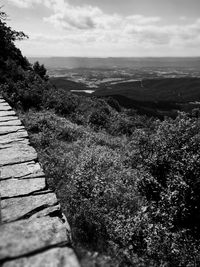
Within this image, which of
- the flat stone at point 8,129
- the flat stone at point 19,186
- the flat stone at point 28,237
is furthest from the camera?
the flat stone at point 8,129

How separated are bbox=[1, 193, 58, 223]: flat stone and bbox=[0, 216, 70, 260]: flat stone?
0.42 metres

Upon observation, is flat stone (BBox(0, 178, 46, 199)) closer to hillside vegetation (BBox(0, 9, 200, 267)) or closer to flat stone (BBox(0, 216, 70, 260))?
hillside vegetation (BBox(0, 9, 200, 267))

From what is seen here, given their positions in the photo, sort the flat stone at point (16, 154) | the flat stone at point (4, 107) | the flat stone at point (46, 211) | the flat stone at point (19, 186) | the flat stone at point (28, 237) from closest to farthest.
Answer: the flat stone at point (28, 237) < the flat stone at point (46, 211) < the flat stone at point (19, 186) < the flat stone at point (16, 154) < the flat stone at point (4, 107)

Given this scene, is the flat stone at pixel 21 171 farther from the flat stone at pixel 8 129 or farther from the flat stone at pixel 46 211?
the flat stone at pixel 8 129

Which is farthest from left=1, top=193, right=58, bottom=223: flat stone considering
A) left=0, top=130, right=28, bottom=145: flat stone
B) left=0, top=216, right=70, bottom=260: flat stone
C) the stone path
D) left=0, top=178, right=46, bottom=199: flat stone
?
left=0, top=130, right=28, bottom=145: flat stone

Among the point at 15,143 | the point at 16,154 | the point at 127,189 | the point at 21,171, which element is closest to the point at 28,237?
the point at 21,171

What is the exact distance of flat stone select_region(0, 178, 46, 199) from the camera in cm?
428

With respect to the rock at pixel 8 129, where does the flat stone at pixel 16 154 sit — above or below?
below

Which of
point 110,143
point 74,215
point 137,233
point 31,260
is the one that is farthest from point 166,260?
point 110,143

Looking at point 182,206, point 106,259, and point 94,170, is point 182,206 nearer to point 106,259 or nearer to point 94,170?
point 94,170

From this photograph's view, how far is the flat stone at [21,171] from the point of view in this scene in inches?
192

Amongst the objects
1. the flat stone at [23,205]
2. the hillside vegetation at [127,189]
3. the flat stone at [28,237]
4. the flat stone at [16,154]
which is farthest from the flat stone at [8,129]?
the flat stone at [28,237]

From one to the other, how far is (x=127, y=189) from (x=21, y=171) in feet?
13.3

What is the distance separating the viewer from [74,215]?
495 centimetres
